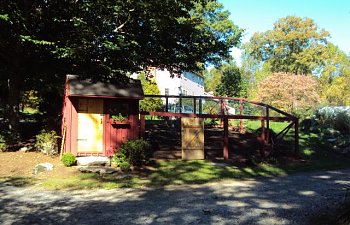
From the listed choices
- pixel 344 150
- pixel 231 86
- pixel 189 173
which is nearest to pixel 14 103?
pixel 189 173

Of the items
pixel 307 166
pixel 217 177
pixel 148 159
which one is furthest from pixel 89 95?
pixel 307 166

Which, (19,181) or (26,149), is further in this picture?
A: (26,149)

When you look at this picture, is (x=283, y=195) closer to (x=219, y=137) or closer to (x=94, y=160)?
(x=94, y=160)

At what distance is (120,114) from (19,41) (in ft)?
16.5

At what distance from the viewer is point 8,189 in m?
10.9

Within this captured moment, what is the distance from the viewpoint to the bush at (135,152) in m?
14.3

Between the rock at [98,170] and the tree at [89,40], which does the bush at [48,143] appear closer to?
the tree at [89,40]

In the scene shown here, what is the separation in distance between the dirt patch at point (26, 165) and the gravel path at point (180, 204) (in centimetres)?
171

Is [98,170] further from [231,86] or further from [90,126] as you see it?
[231,86]

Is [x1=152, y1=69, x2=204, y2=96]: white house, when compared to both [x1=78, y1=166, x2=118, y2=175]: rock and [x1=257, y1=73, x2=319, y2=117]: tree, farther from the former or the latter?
[x1=78, y1=166, x2=118, y2=175]: rock

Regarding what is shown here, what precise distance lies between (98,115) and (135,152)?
267 centimetres

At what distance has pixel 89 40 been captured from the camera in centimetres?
1526

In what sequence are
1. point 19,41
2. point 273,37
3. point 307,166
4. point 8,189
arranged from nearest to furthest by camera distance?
point 8,189 → point 19,41 → point 307,166 → point 273,37

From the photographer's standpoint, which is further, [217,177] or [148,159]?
[148,159]
